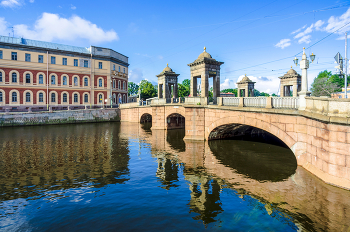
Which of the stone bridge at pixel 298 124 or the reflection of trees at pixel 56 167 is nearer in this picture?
the stone bridge at pixel 298 124

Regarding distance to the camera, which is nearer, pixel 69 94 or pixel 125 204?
pixel 125 204

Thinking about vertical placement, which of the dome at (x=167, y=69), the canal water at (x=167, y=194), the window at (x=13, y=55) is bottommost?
the canal water at (x=167, y=194)

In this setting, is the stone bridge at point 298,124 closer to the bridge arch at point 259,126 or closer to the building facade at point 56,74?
Answer: the bridge arch at point 259,126

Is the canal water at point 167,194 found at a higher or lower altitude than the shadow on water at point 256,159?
lower

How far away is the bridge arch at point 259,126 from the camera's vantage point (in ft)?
38.7

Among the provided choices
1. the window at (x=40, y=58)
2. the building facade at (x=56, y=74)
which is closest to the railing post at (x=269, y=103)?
the building facade at (x=56, y=74)

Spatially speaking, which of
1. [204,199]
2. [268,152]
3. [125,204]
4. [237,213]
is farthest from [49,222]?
[268,152]

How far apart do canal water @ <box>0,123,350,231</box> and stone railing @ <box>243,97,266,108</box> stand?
3.51 meters

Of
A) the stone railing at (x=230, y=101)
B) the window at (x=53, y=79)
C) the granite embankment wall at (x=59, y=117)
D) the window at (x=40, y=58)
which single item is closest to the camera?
the stone railing at (x=230, y=101)

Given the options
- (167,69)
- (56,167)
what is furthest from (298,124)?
(167,69)

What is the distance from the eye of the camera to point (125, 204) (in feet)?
26.1

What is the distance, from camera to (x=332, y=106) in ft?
28.4

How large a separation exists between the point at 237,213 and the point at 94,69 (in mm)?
45818

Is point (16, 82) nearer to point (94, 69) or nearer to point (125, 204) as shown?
A: point (94, 69)
